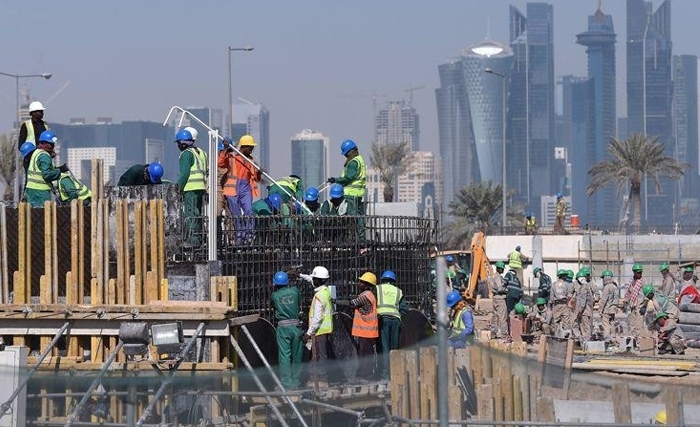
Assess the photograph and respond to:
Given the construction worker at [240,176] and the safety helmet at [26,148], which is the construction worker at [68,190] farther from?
the construction worker at [240,176]

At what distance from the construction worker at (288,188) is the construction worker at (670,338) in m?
7.60

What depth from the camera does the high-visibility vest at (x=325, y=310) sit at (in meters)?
17.0

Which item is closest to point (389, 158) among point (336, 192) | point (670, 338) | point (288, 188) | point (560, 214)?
point (560, 214)

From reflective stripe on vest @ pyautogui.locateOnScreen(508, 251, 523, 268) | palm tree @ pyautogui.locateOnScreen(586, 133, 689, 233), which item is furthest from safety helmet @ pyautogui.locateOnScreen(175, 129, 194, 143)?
palm tree @ pyautogui.locateOnScreen(586, 133, 689, 233)

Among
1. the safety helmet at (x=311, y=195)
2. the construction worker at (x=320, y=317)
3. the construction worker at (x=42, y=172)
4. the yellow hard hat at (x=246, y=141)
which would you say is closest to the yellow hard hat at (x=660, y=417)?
the construction worker at (x=320, y=317)

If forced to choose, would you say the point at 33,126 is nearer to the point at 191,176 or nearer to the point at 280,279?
the point at 191,176

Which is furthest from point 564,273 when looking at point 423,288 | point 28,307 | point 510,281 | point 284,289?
point 28,307

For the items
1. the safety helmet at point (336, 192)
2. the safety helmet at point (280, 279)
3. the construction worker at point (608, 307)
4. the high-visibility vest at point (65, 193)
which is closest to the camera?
the safety helmet at point (280, 279)

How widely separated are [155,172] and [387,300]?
10.3 feet

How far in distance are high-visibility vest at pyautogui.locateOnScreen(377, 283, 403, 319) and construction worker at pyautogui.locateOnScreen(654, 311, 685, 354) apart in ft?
29.0

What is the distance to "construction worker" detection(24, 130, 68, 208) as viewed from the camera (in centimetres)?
1789

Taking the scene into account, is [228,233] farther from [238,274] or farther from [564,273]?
[564,273]

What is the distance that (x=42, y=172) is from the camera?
707 inches

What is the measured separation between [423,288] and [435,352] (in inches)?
243
